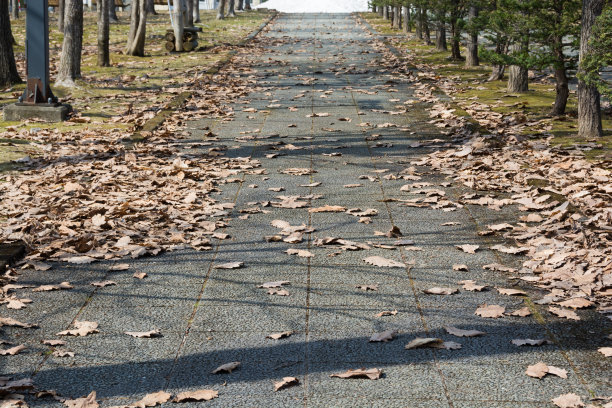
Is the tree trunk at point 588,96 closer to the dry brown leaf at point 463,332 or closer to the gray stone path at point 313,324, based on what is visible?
the gray stone path at point 313,324

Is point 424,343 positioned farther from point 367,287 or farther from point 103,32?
point 103,32

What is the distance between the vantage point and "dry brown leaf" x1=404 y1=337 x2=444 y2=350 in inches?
172

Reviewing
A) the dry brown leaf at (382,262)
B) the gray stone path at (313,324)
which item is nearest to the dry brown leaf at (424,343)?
the gray stone path at (313,324)

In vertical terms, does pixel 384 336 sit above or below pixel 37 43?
below

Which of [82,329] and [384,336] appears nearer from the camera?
[384,336]

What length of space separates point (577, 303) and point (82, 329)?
10.0 feet

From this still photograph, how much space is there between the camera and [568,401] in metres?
3.73

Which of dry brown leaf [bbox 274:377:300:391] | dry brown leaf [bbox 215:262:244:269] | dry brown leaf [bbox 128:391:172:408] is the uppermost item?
dry brown leaf [bbox 215:262:244:269]

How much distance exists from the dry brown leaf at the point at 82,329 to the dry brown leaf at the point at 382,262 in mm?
2059

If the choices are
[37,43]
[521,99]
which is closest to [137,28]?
[37,43]

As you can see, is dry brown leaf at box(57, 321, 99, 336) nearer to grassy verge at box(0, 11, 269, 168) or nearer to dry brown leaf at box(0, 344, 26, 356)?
dry brown leaf at box(0, 344, 26, 356)

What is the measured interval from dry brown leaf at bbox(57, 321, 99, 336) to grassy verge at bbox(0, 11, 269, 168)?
15.1ft

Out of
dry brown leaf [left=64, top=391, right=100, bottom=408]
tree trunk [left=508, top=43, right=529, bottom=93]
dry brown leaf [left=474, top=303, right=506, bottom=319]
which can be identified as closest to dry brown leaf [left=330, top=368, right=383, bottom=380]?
dry brown leaf [left=474, top=303, right=506, bottom=319]

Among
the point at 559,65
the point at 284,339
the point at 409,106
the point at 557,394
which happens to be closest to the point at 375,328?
the point at 284,339
